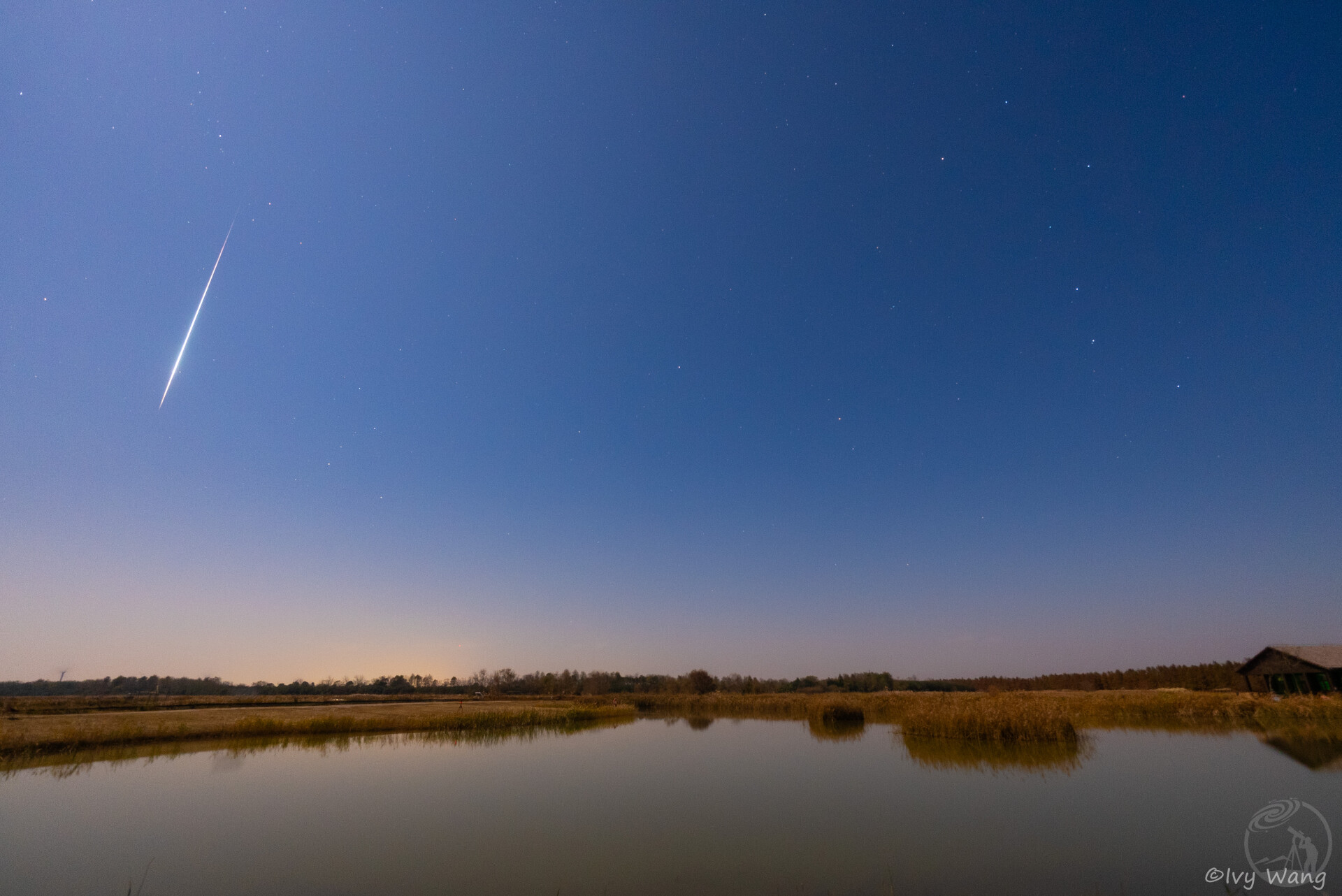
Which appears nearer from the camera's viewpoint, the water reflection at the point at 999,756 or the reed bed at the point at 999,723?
the water reflection at the point at 999,756

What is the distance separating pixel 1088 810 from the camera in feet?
38.0

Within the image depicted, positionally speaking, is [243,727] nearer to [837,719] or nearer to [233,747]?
[233,747]

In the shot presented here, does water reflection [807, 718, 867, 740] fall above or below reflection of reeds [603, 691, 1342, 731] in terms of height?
below

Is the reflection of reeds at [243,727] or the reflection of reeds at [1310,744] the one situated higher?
the reflection of reeds at [1310,744]

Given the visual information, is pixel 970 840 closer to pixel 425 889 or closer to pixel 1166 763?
pixel 425 889

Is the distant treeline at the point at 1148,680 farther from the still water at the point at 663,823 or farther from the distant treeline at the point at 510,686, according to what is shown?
the still water at the point at 663,823

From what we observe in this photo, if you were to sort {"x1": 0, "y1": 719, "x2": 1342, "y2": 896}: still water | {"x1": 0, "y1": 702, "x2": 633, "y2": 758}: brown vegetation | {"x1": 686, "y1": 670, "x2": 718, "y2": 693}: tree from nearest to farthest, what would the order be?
1. {"x1": 0, "y1": 719, "x2": 1342, "y2": 896}: still water
2. {"x1": 0, "y1": 702, "x2": 633, "y2": 758}: brown vegetation
3. {"x1": 686, "y1": 670, "x2": 718, "y2": 693}: tree

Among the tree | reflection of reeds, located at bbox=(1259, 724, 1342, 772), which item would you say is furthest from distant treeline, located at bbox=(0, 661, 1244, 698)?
reflection of reeds, located at bbox=(1259, 724, 1342, 772)

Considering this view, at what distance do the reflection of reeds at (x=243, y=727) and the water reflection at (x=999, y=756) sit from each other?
2537 cm

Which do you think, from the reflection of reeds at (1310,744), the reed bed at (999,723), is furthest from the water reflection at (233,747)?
the reflection of reeds at (1310,744)

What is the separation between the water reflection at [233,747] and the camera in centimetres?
1916

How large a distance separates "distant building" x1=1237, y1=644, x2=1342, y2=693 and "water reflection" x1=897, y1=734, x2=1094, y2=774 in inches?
941

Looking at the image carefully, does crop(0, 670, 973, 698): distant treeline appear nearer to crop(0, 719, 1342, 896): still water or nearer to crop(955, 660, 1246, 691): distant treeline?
crop(955, 660, 1246, 691): distant treeline

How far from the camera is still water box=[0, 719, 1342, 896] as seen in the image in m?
8.53
